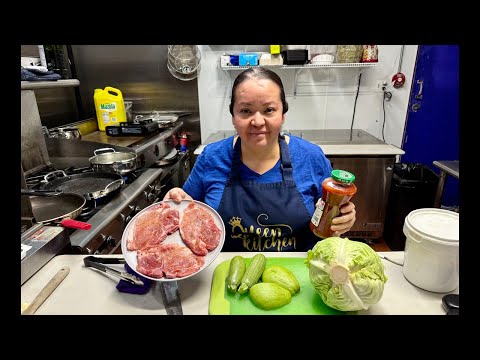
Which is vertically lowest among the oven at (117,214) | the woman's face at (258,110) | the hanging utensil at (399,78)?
the oven at (117,214)

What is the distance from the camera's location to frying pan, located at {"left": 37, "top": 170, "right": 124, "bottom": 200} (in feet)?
5.59

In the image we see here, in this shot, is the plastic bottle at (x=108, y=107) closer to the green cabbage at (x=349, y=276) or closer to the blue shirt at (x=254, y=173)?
the blue shirt at (x=254, y=173)

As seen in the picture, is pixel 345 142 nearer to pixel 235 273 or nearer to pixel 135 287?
pixel 235 273

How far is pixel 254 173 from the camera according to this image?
1519mm

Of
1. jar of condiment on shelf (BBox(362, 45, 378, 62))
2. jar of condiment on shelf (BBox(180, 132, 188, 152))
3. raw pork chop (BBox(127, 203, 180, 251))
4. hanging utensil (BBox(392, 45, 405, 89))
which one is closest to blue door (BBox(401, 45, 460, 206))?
hanging utensil (BBox(392, 45, 405, 89))

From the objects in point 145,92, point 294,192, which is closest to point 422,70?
point 294,192

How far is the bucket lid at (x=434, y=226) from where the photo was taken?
82 centimetres

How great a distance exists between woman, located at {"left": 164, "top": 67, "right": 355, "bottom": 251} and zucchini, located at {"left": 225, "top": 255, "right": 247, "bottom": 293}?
0.39 metres

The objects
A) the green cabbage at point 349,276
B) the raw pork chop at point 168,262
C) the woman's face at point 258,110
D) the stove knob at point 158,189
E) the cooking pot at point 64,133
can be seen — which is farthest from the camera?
the cooking pot at point 64,133

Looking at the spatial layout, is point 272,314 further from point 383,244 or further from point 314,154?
point 383,244

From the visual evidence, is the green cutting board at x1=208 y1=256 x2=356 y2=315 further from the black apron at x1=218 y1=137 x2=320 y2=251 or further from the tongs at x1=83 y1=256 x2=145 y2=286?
the black apron at x1=218 y1=137 x2=320 y2=251

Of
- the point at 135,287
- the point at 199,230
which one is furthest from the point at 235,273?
the point at 135,287

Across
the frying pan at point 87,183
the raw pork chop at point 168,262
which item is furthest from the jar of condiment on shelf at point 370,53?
the raw pork chop at point 168,262

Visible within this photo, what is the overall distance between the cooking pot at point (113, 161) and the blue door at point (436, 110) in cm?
332
